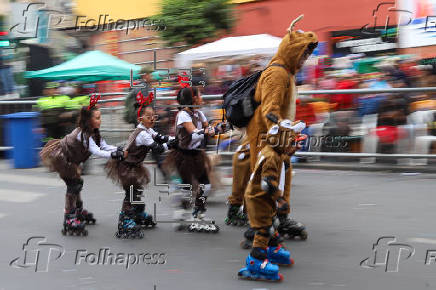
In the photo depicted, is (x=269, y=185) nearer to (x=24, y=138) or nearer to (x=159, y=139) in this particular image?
(x=159, y=139)

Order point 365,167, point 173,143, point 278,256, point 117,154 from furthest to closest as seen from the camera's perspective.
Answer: point 365,167
point 173,143
point 117,154
point 278,256

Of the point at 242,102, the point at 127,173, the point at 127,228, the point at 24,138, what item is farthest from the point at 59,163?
the point at 24,138

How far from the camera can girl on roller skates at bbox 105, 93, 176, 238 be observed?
19.6 feet

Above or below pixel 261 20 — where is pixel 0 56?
below

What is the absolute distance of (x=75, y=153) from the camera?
6.24 meters

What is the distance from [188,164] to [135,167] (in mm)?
620

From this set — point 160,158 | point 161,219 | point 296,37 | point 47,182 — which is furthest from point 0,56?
point 296,37

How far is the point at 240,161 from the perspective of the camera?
20.5 ft

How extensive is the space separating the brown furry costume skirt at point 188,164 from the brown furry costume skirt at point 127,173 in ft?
1.30

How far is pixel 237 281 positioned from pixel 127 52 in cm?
1820

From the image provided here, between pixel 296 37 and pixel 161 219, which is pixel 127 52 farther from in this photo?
pixel 296 37

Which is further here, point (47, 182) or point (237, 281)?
point (47, 182)

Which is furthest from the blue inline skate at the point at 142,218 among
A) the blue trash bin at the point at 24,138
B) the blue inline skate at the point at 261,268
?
the blue trash bin at the point at 24,138

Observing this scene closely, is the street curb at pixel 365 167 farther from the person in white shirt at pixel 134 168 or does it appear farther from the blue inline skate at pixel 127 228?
the blue inline skate at pixel 127 228
